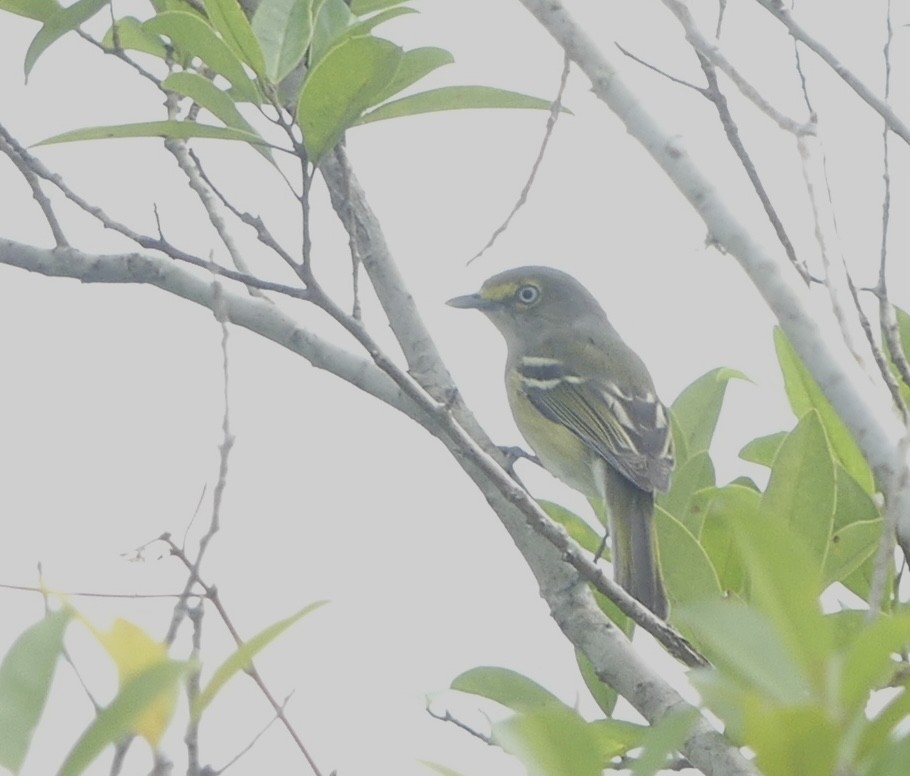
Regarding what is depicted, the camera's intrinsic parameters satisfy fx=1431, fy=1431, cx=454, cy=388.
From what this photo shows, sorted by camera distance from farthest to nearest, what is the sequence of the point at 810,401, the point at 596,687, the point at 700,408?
the point at 700,408, the point at 810,401, the point at 596,687

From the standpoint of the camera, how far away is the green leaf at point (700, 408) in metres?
3.46

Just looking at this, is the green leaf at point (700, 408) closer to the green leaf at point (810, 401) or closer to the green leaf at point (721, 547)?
the green leaf at point (810, 401)

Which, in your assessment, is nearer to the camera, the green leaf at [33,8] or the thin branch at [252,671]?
the thin branch at [252,671]

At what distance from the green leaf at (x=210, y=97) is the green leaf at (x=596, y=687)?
123 centimetres

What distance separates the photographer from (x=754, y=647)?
1.03 m

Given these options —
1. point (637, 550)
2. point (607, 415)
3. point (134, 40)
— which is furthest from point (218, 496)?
point (607, 415)

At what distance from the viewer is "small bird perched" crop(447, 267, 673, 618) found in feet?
14.5

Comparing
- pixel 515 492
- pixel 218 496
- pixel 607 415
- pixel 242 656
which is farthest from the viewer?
pixel 607 415

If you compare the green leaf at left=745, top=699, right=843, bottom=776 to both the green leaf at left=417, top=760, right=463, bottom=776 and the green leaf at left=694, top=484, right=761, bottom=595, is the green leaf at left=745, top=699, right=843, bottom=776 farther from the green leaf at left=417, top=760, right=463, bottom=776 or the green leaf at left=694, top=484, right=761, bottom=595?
the green leaf at left=694, top=484, right=761, bottom=595

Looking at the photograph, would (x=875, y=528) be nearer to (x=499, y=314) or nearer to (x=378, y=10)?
(x=378, y=10)

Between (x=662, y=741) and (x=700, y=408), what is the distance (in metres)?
2.49

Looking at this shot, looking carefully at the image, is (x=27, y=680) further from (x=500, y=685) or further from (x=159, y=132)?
(x=159, y=132)

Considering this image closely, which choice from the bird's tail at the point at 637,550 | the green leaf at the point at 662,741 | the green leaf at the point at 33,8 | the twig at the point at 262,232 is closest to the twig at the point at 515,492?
the twig at the point at 262,232

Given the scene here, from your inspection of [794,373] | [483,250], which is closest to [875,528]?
[794,373]
